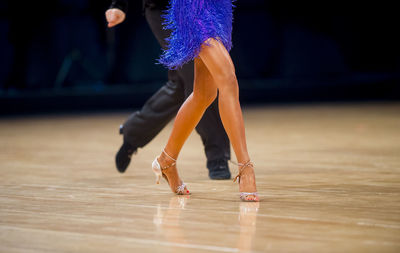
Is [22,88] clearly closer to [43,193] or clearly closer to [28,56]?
[28,56]

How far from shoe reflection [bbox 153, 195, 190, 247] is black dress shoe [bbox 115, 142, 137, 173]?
1.95ft

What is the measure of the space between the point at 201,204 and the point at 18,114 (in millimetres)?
4597

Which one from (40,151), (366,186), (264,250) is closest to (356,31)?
(40,151)

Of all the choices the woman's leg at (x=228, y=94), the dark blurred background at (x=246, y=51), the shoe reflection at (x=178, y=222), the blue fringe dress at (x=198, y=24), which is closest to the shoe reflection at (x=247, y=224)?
the shoe reflection at (x=178, y=222)

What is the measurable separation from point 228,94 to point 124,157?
80 centimetres

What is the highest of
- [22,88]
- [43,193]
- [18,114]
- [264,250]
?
[264,250]

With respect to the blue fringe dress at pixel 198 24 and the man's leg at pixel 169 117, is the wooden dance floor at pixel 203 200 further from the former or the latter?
the blue fringe dress at pixel 198 24

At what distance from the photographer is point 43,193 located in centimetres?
203

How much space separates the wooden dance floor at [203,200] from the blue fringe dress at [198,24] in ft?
1.52

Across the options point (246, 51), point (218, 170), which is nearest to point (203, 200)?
point (218, 170)

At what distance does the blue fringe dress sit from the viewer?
6.18 feet

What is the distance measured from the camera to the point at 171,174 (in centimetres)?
204

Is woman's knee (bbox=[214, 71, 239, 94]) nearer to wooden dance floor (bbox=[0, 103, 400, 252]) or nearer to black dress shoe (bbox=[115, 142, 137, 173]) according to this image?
wooden dance floor (bbox=[0, 103, 400, 252])

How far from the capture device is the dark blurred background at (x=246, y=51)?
311 inches
